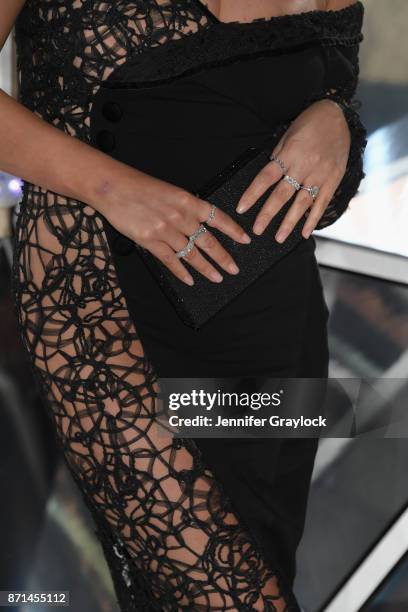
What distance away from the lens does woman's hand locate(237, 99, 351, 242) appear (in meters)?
0.77

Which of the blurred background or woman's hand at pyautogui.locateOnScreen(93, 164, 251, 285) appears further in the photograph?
the blurred background

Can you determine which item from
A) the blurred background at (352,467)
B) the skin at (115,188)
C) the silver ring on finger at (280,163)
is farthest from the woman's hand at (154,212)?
the blurred background at (352,467)

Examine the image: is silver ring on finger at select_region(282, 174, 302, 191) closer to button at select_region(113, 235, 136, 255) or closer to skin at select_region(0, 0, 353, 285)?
skin at select_region(0, 0, 353, 285)

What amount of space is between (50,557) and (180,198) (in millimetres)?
1132

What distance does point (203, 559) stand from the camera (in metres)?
0.81

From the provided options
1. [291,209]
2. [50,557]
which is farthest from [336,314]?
[291,209]

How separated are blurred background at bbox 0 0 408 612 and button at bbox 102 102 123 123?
0.92 metres

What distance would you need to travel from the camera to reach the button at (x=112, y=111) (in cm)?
75

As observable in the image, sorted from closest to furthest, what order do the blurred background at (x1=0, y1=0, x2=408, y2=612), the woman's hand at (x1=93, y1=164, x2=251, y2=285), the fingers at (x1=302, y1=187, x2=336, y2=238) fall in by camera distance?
the woman's hand at (x1=93, y1=164, x2=251, y2=285) → the fingers at (x1=302, y1=187, x2=336, y2=238) → the blurred background at (x1=0, y1=0, x2=408, y2=612)

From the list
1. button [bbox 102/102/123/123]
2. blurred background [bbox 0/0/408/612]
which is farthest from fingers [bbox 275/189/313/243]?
blurred background [bbox 0/0/408/612]

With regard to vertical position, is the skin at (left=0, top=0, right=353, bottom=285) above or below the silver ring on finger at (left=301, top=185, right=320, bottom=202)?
below

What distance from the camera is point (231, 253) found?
77cm

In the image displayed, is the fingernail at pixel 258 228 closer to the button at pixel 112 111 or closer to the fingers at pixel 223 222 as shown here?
the fingers at pixel 223 222

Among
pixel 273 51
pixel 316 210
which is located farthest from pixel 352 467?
pixel 273 51
